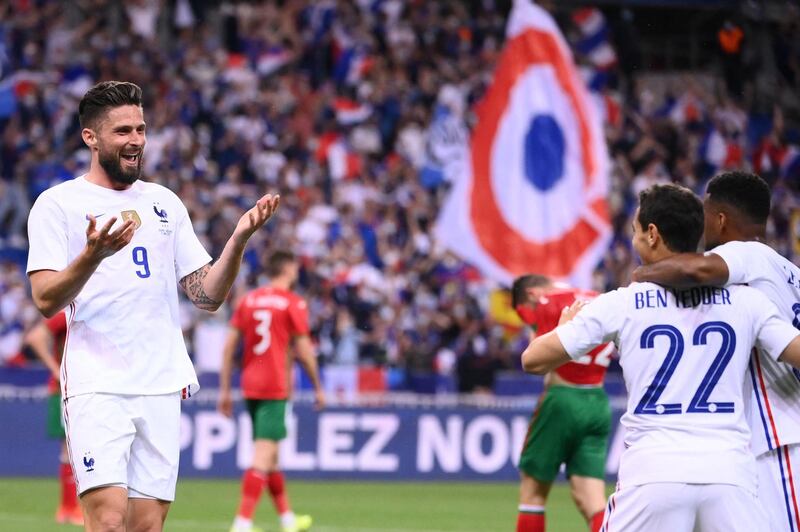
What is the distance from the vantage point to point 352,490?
53.8ft

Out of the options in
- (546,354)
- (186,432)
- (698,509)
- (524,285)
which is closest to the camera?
(698,509)

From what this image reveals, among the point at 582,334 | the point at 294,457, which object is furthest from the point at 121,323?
the point at 294,457

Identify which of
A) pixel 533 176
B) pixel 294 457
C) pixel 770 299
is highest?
pixel 533 176

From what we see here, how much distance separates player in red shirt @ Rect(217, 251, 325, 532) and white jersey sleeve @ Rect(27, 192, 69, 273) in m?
6.17

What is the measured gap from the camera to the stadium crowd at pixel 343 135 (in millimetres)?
20844

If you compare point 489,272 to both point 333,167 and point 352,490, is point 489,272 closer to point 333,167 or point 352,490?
point 352,490

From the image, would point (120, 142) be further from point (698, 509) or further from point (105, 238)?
point (698, 509)

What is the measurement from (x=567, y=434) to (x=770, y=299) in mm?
3388

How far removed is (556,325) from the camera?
880cm

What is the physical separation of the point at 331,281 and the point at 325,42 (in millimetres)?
6131

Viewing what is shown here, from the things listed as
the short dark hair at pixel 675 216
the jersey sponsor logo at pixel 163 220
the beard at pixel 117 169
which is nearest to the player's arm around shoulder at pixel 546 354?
the short dark hair at pixel 675 216

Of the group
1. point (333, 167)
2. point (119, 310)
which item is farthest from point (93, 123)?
point (333, 167)

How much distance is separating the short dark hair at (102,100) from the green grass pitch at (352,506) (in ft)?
21.6

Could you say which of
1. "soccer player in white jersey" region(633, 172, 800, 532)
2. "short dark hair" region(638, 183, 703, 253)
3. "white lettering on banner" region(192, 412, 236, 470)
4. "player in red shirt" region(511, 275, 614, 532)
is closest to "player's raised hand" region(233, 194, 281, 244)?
"short dark hair" region(638, 183, 703, 253)
